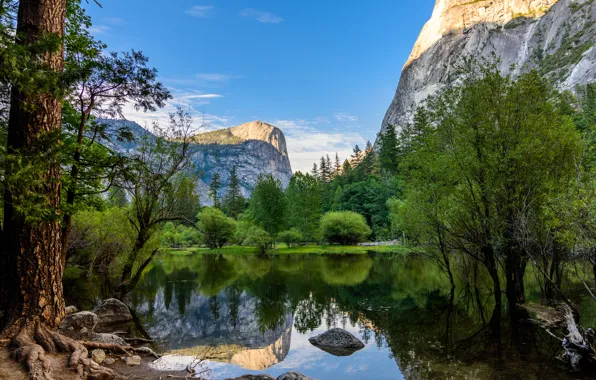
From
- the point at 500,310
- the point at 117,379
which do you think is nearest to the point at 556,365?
the point at 500,310

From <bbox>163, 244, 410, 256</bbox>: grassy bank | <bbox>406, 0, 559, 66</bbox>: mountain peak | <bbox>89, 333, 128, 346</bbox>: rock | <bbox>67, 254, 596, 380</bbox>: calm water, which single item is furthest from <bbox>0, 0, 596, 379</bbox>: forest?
<bbox>406, 0, 559, 66</bbox>: mountain peak

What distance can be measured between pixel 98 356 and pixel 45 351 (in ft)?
5.09

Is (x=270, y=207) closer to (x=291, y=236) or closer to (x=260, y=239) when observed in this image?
(x=291, y=236)

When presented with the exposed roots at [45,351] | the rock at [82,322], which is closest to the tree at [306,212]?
the rock at [82,322]

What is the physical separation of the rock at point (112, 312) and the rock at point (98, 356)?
682 centimetres

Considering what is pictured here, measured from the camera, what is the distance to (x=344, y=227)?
6188 centimetres

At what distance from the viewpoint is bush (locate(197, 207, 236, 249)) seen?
66.6 m

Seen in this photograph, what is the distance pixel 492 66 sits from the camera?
649 inches

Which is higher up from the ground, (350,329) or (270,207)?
(270,207)

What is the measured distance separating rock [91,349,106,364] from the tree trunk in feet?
4.25

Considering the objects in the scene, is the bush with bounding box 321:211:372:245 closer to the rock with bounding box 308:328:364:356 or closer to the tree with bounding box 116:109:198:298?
the tree with bounding box 116:109:198:298

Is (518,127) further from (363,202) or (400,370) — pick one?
(363,202)

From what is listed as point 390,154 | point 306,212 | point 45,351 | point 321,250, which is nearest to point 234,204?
point 306,212

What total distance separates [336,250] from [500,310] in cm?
4087
